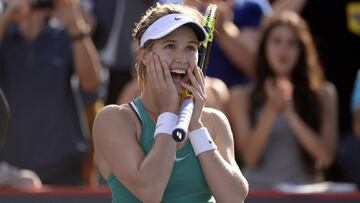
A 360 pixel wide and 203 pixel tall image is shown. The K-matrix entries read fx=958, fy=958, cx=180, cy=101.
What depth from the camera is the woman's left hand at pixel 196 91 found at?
3885 mm

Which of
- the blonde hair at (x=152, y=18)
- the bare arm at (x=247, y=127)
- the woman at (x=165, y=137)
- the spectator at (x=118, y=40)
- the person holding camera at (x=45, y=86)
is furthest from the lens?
the spectator at (x=118, y=40)

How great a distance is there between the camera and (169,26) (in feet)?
12.9

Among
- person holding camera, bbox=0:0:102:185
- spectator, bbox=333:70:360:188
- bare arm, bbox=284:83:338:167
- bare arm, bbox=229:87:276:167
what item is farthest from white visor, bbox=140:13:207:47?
spectator, bbox=333:70:360:188

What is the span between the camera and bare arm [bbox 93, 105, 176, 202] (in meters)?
3.75

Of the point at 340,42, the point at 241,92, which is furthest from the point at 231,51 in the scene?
the point at 340,42

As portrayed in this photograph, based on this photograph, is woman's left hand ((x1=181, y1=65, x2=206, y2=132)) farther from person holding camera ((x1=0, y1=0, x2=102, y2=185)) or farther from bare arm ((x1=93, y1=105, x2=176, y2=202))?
person holding camera ((x1=0, y1=0, x2=102, y2=185))

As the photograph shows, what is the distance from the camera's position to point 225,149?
4.09m

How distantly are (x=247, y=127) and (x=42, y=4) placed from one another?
1.91m

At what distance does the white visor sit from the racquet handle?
11.0 inches

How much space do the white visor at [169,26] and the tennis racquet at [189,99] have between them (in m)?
0.09

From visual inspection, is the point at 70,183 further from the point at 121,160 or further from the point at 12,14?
the point at 121,160

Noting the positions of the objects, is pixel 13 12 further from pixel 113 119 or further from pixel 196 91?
pixel 196 91

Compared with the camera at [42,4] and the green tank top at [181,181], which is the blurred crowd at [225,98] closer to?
the camera at [42,4]

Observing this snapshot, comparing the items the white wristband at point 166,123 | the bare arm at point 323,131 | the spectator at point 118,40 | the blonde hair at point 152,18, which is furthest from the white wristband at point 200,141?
the spectator at point 118,40
